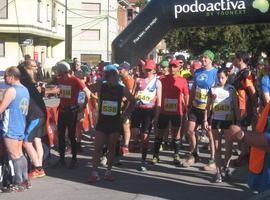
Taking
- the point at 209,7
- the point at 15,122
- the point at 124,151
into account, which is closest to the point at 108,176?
the point at 15,122

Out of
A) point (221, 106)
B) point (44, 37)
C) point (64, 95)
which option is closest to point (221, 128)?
point (221, 106)

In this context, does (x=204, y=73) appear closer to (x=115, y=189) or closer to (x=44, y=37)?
(x=115, y=189)

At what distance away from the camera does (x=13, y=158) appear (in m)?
7.75

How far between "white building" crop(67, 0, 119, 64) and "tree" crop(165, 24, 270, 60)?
3011 centimetres

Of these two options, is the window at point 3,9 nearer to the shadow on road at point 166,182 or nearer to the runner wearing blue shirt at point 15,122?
the shadow on road at point 166,182

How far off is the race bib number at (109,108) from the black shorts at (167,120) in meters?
1.50

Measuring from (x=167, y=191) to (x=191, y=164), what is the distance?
85.4 inches

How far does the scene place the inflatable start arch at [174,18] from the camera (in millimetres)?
9070

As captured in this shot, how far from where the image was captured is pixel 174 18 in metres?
9.43

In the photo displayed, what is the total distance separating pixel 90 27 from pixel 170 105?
6128cm

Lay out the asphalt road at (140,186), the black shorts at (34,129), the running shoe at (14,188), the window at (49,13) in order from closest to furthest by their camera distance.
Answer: the asphalt road at (140,186), the running shoe at (14,188), the black shorts at (34,129), the window at (49,13)

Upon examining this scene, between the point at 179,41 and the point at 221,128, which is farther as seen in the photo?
the point at 179,41

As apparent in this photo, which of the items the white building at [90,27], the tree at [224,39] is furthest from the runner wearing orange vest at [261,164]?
the white building at [90,27]

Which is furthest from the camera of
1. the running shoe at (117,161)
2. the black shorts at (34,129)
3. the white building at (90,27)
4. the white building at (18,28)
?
the white building at (90,27)
